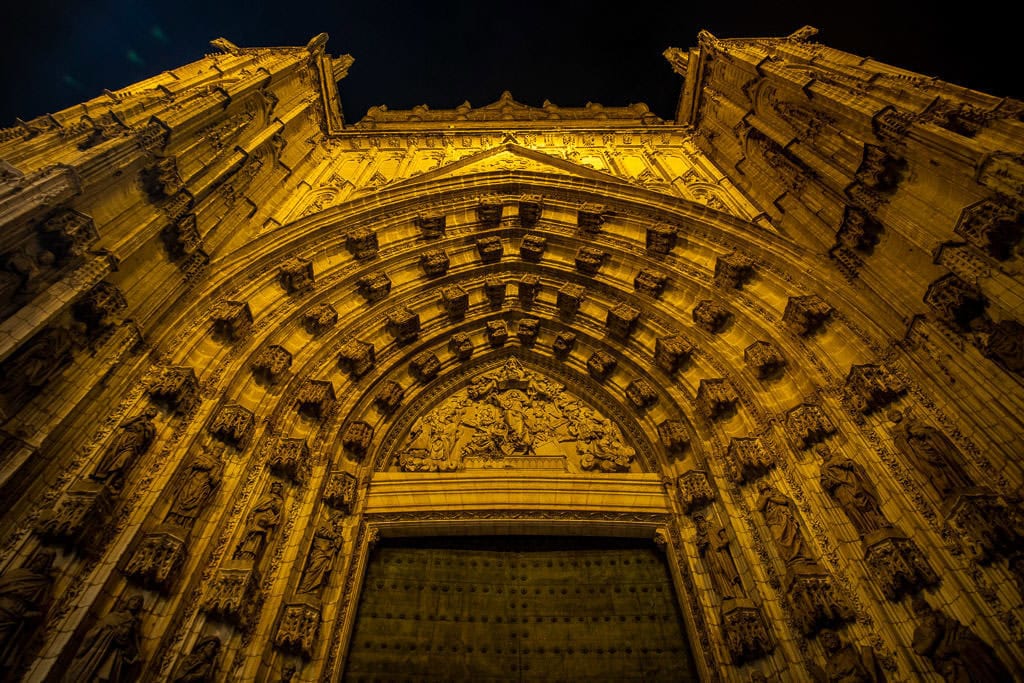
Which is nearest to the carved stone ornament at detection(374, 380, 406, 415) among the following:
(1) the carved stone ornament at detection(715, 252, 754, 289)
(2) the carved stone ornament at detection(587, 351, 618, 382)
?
(2) the carved stone ornament at detection(587, 351, 618, 382)

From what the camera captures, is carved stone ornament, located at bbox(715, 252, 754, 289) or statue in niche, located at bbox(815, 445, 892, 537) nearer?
statue in niche, located at bbox(815, 445, 892, 537)

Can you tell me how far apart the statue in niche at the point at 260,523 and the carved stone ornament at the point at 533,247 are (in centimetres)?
611

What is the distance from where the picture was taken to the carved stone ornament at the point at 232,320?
6711 mm

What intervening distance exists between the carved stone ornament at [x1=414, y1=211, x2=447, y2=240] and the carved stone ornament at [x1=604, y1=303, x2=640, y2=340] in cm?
370

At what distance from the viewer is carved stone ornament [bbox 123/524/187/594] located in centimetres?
445

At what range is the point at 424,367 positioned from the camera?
863 centimetres

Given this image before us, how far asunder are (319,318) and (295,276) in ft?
2.71

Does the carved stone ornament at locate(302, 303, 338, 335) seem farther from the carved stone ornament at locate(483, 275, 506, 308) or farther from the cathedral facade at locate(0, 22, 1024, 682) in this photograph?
the carved stone ornament at locate(483, 275, 506, 308)

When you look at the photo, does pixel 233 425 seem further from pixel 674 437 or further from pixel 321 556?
pixel 674 437

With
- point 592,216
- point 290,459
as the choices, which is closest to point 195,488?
point 290,459

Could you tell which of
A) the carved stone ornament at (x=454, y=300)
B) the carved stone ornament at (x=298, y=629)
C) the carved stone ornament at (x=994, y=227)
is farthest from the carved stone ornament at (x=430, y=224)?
the carved stone ornament at (x=994, y=227)

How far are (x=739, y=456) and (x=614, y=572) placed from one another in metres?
2.32

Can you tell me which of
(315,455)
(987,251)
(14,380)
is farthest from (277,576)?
(987,251)

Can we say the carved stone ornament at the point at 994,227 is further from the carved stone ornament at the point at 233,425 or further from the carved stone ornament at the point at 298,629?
the carved stone ornament at the point at 233,425
